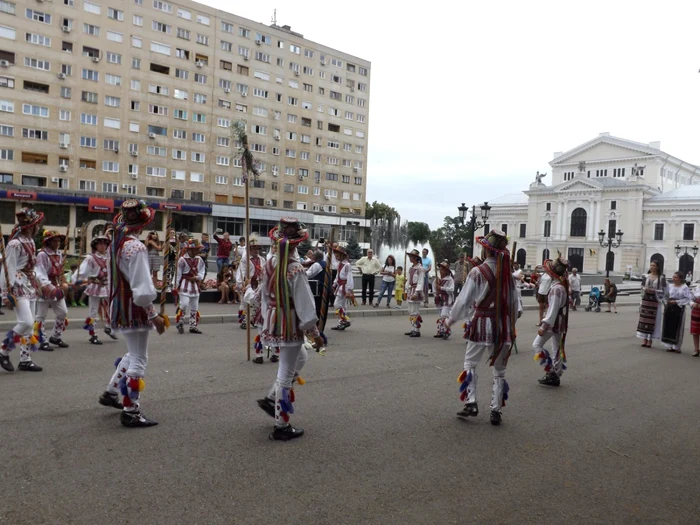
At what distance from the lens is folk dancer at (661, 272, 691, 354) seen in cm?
1301

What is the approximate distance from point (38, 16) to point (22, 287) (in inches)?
1884

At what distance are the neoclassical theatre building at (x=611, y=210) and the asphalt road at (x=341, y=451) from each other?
6816 cm

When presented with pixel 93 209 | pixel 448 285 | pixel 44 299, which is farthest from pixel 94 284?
pixel 93 209

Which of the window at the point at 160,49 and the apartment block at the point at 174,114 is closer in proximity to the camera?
the apartment block at the point at 174,114

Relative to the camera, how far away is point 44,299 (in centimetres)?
886

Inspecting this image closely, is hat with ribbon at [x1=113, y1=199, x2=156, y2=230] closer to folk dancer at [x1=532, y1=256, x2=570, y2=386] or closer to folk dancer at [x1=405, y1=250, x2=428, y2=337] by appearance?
folk dancer at [x1=532, y1=256, x2=570, y2=386]

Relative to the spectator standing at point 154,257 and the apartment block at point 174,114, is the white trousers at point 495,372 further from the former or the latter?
the apartment block at point 174,114

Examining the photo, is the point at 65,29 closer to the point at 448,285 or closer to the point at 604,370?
the point at 448,285

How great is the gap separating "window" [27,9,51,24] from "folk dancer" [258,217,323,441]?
50.6 m

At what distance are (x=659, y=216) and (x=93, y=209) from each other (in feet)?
224

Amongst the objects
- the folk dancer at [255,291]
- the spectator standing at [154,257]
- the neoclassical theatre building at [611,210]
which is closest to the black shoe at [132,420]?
the folk dancer at [255,291]

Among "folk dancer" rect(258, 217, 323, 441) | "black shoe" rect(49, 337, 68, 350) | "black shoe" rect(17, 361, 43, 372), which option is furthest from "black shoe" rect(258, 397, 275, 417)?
"black shoe" rect(49, 337, 68, 350)

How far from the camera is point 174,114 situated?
54.1 metres

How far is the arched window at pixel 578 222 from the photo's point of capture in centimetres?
8125
